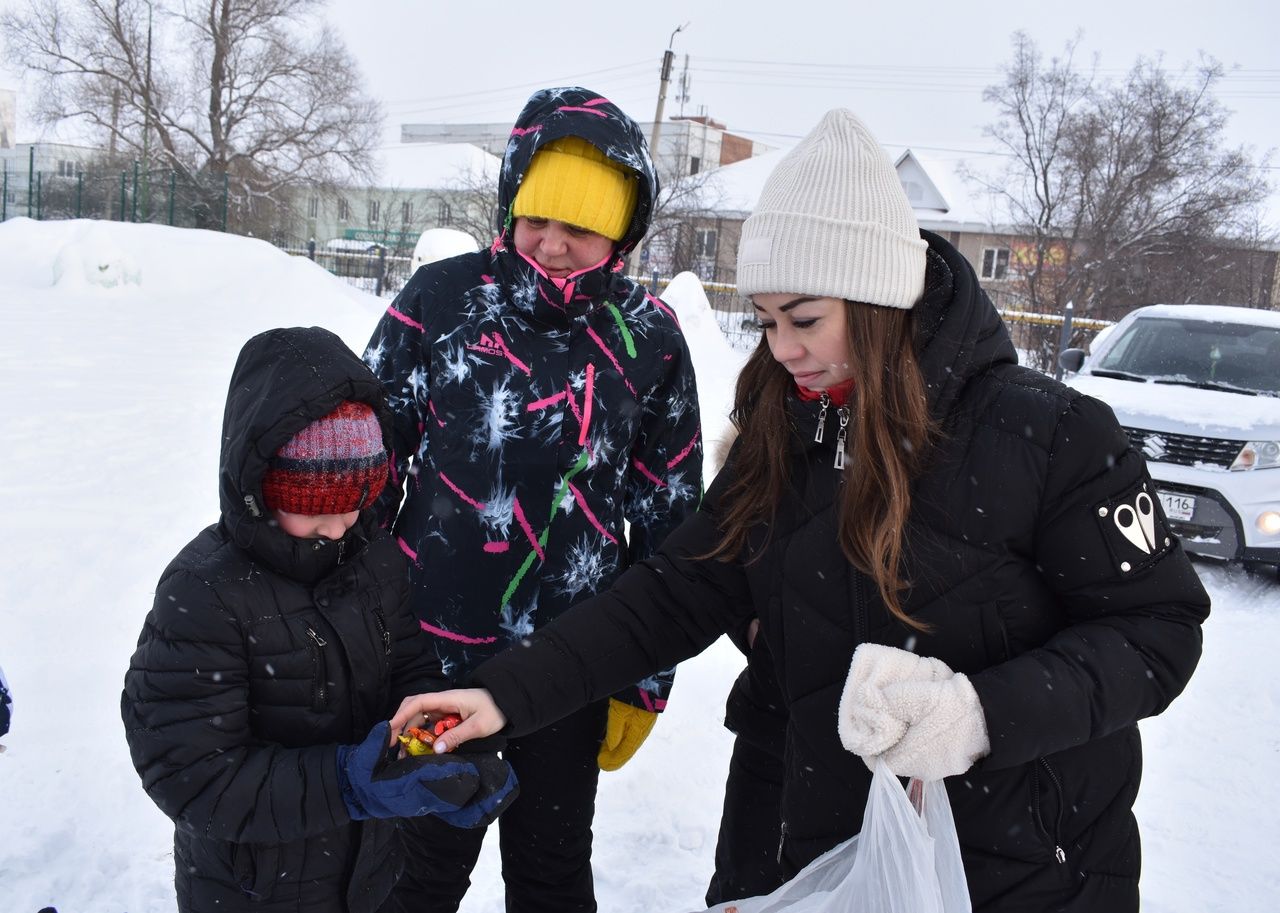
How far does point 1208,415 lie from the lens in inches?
274

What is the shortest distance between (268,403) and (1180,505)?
657 cm

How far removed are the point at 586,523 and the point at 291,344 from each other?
0.85 meters

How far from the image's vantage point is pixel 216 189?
26500 millimetres

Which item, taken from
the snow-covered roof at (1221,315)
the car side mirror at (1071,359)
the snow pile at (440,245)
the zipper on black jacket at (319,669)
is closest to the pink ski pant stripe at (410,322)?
the zipper on black jacket at (319,669)

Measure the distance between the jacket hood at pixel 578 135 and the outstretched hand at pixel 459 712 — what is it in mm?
1123

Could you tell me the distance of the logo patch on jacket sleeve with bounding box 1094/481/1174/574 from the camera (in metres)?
1.55

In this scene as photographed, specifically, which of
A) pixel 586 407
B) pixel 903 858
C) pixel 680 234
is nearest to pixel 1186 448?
pixel 586 407

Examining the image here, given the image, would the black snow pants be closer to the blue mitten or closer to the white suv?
the blue mitten

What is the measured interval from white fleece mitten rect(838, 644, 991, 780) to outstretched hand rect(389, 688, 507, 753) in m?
0.70

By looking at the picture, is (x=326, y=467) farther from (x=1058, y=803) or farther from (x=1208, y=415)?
(x=1208, y=415)

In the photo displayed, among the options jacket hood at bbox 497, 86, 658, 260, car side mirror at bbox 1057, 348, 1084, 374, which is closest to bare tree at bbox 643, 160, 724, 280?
car side mirror at bbox 1057, 348, 1084, 374

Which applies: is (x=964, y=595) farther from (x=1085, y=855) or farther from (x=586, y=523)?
(x=586, y=523)

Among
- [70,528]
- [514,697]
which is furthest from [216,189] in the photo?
[514,697]

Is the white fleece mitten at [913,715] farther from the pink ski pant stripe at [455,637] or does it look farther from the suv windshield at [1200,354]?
the suv windshield at [1200,354]
